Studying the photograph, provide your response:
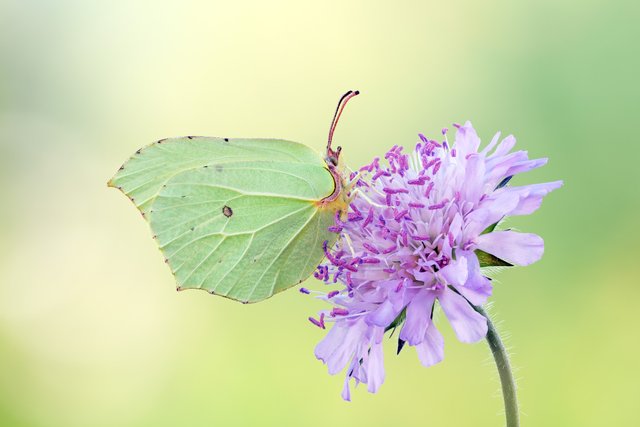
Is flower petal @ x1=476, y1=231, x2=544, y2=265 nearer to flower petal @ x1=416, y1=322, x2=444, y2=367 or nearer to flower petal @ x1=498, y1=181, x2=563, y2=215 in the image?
flower petal @ x1=498, y1=181, x2=563, y2=215

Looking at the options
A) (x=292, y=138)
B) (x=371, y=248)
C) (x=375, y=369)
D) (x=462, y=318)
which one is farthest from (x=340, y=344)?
(x=292, y=138)

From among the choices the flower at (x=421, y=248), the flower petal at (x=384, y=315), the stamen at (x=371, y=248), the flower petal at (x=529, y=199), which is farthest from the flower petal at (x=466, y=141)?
the flower petal at (x=384, y=315)

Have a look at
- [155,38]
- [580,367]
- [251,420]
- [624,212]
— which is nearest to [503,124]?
[624,212]

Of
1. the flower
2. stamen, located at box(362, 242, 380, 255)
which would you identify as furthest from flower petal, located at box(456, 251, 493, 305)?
stamen, located at box(362, 242, 380, 255)

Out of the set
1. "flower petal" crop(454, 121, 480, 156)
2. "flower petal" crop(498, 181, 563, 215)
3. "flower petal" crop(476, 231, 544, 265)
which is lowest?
"flower petal" crop(476, 231, 544, 265)

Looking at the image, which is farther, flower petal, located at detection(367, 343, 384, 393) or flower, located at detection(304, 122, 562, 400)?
flower petal, located at detection(367, 343, 384, 393)

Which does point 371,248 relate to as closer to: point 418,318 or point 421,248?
point 421,248

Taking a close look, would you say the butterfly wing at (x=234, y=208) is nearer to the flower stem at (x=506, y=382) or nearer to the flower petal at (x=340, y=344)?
the flower petal at (x=340, y=344)
